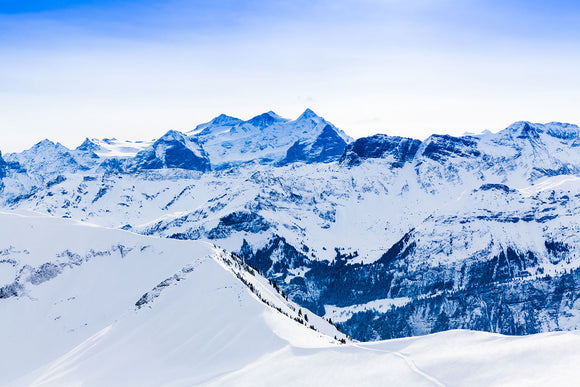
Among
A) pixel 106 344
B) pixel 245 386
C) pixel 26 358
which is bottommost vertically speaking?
pixel 26 358

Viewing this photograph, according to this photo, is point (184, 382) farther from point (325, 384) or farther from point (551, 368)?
point (551, 368)

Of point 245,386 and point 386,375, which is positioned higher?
point 386,375

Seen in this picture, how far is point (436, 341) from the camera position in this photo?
272 ft

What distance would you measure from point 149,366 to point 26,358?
89211 millimetres

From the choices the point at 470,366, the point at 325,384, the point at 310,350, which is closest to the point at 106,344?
the point at 310,350

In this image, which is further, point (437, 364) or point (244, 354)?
point (244, 354)

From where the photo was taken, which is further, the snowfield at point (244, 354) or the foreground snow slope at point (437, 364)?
the snowfield at point (244, 354)

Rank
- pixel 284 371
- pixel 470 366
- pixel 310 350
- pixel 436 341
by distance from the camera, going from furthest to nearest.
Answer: pixel 310 350, pixel 284 371, pixel 436 341, pixel 470 366

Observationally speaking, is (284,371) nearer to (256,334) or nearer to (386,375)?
(386,375)

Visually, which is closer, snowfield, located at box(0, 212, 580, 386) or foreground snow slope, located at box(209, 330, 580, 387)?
foreground snow slope, located at box(209, 330, 580, 387)

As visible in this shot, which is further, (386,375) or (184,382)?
(184,382)

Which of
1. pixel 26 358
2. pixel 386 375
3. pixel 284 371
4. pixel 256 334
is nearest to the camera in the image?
pixel 386 375

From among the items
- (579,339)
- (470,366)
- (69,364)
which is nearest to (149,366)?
(69,364)

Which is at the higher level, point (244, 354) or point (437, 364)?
point (437, 364)
